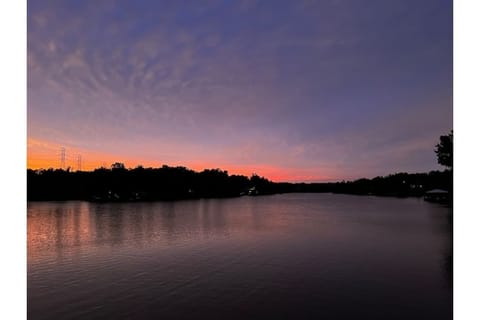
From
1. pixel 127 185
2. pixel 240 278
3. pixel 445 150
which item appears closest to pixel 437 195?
pixel 445 150

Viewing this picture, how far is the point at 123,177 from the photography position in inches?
4555

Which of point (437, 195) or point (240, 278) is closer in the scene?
point (240, 278)

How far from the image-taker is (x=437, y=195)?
80.8m

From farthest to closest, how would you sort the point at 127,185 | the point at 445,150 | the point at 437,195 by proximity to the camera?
the point at 127,185 → the point at 437,195 → the point at 445,150

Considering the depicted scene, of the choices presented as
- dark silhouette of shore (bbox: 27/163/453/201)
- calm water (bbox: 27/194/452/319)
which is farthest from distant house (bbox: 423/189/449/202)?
calm water (bbox: 27/194/452/319)

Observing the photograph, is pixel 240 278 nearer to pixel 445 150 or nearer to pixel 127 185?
pixel 445 150

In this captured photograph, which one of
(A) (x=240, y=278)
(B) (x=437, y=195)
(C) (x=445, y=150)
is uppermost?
(C) (x=445, y=150)

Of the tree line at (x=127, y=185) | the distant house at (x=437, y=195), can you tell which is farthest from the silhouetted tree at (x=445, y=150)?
the tree line at (x=127, y=185)

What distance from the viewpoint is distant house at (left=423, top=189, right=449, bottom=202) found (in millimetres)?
76650

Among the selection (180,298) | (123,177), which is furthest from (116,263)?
(123,177)

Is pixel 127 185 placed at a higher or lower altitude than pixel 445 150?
lower

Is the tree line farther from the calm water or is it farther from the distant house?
the calm water

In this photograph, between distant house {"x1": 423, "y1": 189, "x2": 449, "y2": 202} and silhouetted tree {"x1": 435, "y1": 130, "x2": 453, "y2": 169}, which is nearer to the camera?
silhouetted tree {"x1": 435, "y1": 130, "x2": 453, "y2": 169}
